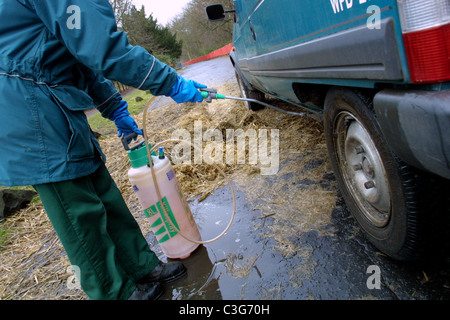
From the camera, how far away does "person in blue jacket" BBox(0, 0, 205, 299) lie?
4.44 feet

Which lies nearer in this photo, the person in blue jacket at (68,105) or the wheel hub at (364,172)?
the person in blue jacket at (68,105)

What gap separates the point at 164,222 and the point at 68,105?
101cm

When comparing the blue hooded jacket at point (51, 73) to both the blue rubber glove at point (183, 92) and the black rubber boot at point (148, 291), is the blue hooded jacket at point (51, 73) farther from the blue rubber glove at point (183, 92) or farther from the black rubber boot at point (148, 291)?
the black rubber boot at point (148, 291)

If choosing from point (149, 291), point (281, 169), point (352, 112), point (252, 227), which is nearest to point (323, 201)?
point (252, 227)

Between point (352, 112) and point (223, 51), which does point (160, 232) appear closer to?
point (352, 112)

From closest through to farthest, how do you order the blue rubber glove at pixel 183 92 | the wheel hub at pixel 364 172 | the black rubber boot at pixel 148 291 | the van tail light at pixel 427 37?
the van tail light at pixel 427 37
the wheel hub at pixel 364 172
the blue rubber glove at pixel 183 92
the black rubber boot at pixel 148 291

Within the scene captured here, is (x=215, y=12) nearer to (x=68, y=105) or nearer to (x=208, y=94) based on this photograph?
(x=208, y=94)

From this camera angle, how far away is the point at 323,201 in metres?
2.27

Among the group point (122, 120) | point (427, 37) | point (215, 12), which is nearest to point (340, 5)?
point (427, 37)

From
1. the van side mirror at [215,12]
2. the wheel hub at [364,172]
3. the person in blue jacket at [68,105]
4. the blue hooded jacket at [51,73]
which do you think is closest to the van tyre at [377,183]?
the wheel hub at [364,172]

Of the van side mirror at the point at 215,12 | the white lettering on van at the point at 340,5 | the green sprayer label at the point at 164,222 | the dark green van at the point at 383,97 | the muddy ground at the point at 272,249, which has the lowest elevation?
the muddy ground at the point at 272,249

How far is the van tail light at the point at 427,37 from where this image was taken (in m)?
0.83

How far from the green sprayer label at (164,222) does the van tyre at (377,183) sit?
48.7 inches
